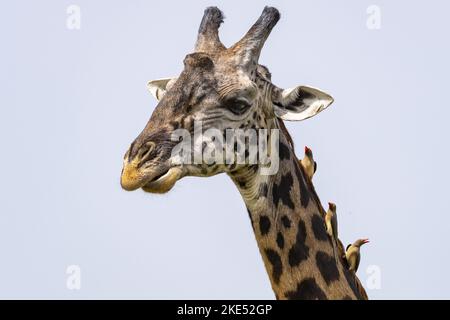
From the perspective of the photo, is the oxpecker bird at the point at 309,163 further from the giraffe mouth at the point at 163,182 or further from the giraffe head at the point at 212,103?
the giraffe mouth at the point at 163,182

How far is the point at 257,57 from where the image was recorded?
1672 centimetres

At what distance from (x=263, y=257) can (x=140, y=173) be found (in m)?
2.24

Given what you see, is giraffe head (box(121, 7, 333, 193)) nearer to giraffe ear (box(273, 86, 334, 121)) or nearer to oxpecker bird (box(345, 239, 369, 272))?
giraffe ear (box(273, 86, 334, 121))

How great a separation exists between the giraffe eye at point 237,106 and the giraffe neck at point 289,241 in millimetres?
710

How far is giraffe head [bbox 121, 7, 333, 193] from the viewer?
15109 mm

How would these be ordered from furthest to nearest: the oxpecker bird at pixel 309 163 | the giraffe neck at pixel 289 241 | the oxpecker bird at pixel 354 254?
the oxpecker bird at pixel 309 163, the oxpecker bird at pixel 354 254, the giraffe neck at pixel 289 241

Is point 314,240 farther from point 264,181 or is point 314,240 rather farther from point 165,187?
point 165,187

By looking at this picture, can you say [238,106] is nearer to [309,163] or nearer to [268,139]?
[268,139]

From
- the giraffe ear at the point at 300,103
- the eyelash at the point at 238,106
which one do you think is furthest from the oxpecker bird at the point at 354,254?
the eyelash at the point at 238,106

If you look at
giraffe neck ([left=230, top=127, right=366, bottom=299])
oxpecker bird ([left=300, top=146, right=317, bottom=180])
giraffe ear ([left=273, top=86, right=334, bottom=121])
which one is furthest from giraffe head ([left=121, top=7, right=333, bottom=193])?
oxpecker bird ([left=300, top=146, right=317, bottom=180])

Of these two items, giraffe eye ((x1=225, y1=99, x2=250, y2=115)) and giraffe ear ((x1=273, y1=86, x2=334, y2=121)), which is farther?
giraffe ear ((x1=273, y1=86, x2=334, y2=121))

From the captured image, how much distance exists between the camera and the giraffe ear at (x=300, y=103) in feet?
54.3

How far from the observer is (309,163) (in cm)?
1731
